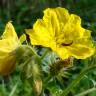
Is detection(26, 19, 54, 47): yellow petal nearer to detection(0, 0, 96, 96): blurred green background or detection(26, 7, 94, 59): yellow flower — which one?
detection(26, 7, 94, 59): yellow flower

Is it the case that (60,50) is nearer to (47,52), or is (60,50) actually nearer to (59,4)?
(47,52)

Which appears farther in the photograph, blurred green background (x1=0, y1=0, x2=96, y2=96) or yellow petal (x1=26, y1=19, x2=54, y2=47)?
blurred green background (x1=0, y1=0, x2=96, y2=96)

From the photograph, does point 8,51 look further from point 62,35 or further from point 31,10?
point 31,10

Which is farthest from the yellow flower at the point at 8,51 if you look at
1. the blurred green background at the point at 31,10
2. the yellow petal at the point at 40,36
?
the blurred green background at the point at 31,10

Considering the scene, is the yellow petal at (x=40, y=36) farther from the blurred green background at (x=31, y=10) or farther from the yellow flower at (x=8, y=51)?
the blurred green background at (x=31, y=10)

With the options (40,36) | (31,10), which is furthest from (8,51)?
(31,10)

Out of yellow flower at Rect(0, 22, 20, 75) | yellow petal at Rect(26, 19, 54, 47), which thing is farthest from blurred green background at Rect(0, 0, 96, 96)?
yellow petal at Rect(26, 19, 54, 47)

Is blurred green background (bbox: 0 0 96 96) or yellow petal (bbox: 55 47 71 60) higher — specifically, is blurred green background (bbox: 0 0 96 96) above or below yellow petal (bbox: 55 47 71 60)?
below
